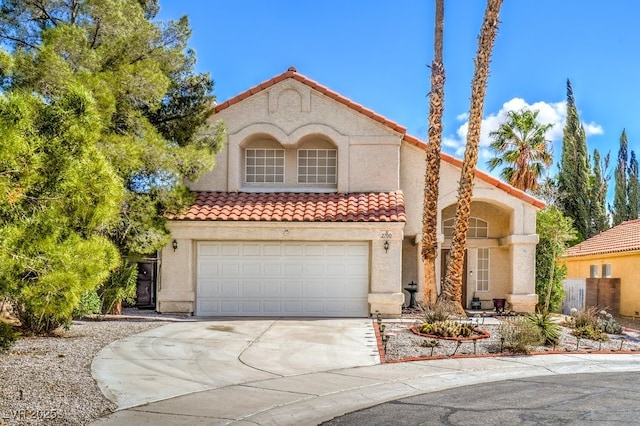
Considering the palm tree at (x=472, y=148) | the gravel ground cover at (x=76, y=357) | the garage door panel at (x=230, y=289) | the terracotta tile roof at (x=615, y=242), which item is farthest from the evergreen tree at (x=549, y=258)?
the garage door panel at (x=230, y=289)

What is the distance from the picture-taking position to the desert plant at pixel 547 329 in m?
14.0

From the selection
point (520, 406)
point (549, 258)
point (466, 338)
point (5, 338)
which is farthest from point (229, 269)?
point (520, 406)

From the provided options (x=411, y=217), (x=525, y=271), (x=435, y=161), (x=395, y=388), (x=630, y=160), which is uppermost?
(x=630, y=160)

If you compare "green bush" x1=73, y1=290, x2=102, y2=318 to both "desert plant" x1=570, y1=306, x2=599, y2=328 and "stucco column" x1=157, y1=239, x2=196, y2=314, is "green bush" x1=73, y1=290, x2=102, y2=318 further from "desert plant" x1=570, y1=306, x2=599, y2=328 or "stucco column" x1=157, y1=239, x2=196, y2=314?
"desert plant" x1=570, y1=306, x2=599, y2=328

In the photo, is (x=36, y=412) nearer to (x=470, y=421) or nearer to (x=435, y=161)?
(x=470, y=421)

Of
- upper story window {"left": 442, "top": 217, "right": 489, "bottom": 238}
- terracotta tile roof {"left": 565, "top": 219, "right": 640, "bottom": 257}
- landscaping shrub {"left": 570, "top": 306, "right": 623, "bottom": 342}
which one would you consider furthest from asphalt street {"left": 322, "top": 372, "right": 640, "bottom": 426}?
terracotta tile roof {"left": 565, "top": 219, "right": 640, "bottom": 257}

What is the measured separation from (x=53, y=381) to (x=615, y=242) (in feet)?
76.9

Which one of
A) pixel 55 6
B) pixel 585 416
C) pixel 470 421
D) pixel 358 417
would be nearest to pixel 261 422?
pixel 358 417

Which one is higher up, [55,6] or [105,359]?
[55,6]

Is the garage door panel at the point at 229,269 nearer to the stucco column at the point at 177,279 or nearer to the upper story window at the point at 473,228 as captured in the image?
the stucco column at the point at 177,279

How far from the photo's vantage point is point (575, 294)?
83.5ft

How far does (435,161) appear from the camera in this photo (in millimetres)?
19203

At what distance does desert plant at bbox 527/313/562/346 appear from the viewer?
14.0 m

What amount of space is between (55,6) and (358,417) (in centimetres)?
1287
